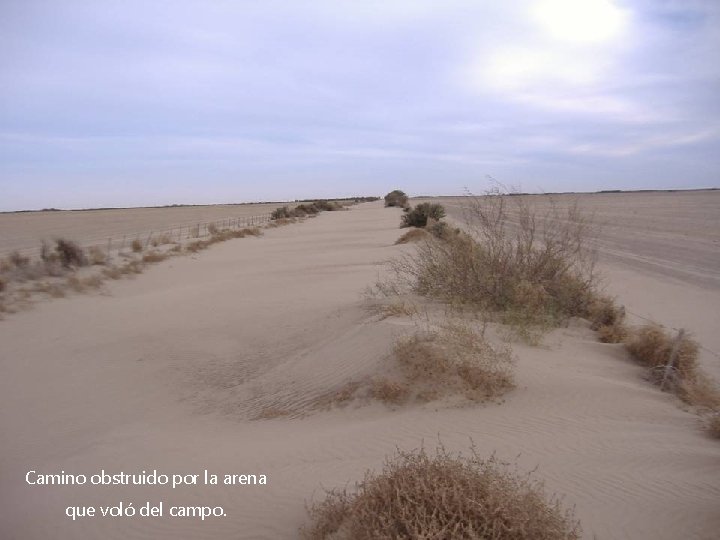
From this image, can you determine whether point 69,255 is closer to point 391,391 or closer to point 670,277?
point 391,391

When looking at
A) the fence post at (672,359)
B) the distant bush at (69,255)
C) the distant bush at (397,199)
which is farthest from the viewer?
the distant bush at (397,199)

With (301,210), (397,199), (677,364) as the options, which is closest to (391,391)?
(677,364)

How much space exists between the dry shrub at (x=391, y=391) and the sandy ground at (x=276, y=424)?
16 centimetres

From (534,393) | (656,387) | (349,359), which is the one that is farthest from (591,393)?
(349,359)

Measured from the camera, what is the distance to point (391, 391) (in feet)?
19.4

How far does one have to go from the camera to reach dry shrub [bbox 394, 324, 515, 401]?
5852 mm

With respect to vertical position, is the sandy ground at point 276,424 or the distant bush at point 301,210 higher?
the distant bush at point 301,210

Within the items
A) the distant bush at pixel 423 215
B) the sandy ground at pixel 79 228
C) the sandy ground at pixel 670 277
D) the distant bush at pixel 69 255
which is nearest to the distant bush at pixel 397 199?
the sandy ground at pixel 79 228

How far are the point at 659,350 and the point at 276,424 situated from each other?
5.19 metres

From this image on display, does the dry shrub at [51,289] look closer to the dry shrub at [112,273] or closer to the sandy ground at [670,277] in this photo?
the dry shrub at [112,273]

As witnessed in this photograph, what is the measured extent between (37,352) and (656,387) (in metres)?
9.60

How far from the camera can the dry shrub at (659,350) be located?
653 centimetres

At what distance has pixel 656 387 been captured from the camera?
20.9 feet

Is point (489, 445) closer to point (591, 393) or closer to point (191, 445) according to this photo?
point (591, 393)
